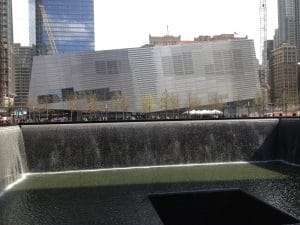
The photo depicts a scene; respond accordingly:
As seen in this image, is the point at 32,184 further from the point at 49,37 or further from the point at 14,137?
Answer: the point at 49,37

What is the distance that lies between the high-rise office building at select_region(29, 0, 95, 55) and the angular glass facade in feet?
101

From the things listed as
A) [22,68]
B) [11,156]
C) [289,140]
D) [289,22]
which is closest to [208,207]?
[11,156]

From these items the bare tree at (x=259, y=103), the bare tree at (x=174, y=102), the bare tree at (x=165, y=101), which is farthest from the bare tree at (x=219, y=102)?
the bare tree at (x=165, y=101)

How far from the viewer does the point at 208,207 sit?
615 inches

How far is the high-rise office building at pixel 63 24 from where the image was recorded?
131 meters

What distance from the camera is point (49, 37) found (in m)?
135

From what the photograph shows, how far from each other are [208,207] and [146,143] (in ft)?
37.2

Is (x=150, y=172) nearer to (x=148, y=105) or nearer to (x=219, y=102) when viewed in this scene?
(x=148, y=105)

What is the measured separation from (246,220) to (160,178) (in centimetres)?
668

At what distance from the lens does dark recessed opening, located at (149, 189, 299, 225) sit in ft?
48.7

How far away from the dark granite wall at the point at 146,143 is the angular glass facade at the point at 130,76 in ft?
237

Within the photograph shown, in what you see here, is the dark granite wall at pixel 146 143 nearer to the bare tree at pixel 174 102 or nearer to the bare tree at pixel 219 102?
the bare tree at pixel 174 102

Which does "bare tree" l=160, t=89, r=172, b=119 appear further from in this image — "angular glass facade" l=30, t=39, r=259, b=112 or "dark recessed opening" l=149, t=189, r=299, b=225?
"dark recessed opening" l=149, t=189, r=299, b=225

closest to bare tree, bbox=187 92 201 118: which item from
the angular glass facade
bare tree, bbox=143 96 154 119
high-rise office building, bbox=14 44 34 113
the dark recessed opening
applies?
the angular glass facade
